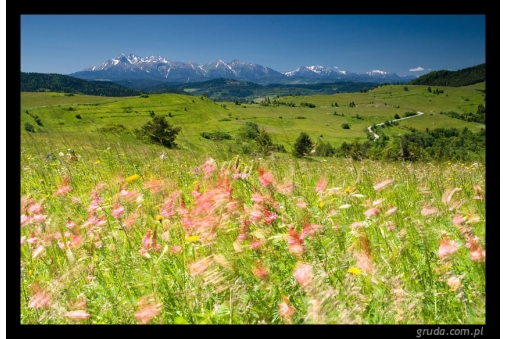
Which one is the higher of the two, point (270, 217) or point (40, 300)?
point (270, 217)

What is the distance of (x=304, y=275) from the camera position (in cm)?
180

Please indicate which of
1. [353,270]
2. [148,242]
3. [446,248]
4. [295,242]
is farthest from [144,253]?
[446,248]

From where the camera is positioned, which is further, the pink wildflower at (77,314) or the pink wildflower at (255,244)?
the pink wildflower at (255,244)

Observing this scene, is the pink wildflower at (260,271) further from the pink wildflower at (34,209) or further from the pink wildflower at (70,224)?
the pink wildflower at (34,209)

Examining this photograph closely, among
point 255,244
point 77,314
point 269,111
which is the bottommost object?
point 77,314

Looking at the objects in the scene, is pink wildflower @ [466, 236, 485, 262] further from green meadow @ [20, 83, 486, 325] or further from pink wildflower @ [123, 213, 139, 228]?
pink wildflower @ [123, 213, 139, 228]

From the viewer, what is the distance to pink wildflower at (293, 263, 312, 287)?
1.77 metres

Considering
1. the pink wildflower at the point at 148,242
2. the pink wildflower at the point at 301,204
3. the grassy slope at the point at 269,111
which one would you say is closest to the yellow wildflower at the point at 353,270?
the pink wildflower at the point at 301,204

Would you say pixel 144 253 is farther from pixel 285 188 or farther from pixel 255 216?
pixel 285 188

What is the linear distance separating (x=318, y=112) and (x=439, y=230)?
134012 mm

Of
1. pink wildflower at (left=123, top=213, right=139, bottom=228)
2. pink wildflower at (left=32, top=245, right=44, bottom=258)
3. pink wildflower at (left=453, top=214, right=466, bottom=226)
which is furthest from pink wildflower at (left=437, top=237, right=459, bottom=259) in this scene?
pink wildflower at (left=32, top=245, right=44, bottom=258)

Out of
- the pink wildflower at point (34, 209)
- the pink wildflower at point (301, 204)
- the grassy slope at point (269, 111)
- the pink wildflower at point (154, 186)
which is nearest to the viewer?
the pink wildflower at point (301, 204)

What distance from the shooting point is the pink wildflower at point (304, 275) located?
177 cm
